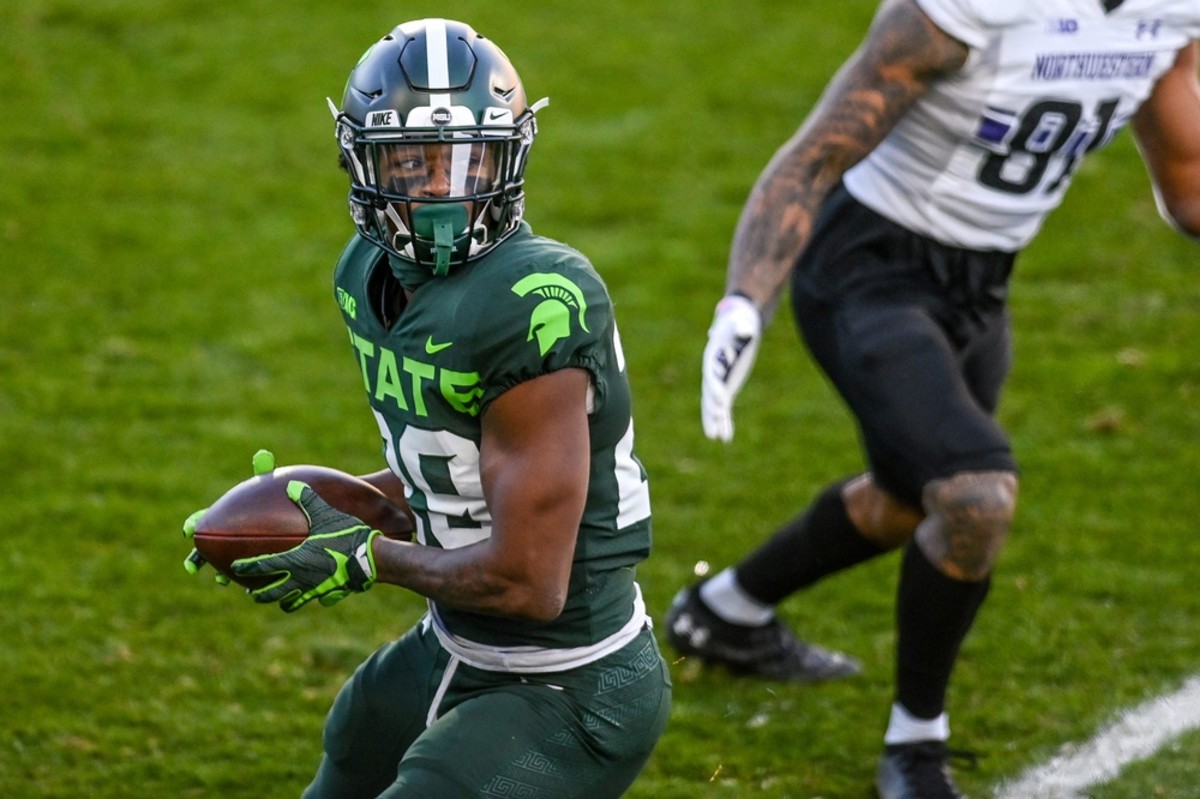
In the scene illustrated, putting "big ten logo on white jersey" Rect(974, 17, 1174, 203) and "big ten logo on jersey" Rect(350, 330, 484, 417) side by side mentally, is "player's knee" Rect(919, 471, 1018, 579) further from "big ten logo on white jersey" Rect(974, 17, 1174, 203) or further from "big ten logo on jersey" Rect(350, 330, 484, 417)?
"big ten logo on jersey" Rect(350, 330, 484, 417)

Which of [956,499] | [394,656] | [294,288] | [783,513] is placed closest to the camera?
[394,656]

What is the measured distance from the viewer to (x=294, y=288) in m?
7.64

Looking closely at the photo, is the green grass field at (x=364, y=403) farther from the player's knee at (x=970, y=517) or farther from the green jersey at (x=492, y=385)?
the green jersey at (x=492, y=385)

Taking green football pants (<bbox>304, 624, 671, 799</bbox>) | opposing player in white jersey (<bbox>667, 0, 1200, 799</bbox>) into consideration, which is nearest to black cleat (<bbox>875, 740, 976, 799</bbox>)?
opposing player in white jersey (<bbox>667, 0, 1200, 799</bbox>)

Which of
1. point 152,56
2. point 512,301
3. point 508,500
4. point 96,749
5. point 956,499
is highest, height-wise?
point 512,301

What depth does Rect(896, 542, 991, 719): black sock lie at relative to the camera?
414 cm

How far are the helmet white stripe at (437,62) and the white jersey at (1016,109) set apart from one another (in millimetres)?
1569

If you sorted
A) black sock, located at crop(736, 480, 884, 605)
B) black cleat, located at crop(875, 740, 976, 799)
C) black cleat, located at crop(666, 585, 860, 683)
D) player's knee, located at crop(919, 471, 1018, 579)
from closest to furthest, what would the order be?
player's knee, located at crop(919, 471, 1018, 579), black cleat, located at crop(875, 740, 976, 799), black sock, located at crop(736, 480, 884, 605), black cleat, located at crop(666, 585, 860, 683)

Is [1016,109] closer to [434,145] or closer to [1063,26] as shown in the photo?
[1063,26]

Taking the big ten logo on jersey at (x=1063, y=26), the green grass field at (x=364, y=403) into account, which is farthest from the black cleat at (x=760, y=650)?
the big ten logo on jersey at (x=1063, y=26)

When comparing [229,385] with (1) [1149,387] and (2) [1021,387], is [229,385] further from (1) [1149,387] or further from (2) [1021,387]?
(1) [1149,387]

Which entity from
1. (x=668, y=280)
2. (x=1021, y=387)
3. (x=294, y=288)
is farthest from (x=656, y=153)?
(x=1021, y=387)

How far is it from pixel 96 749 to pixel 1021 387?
3.89 meters

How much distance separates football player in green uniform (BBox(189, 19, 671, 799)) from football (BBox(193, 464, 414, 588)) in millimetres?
45
